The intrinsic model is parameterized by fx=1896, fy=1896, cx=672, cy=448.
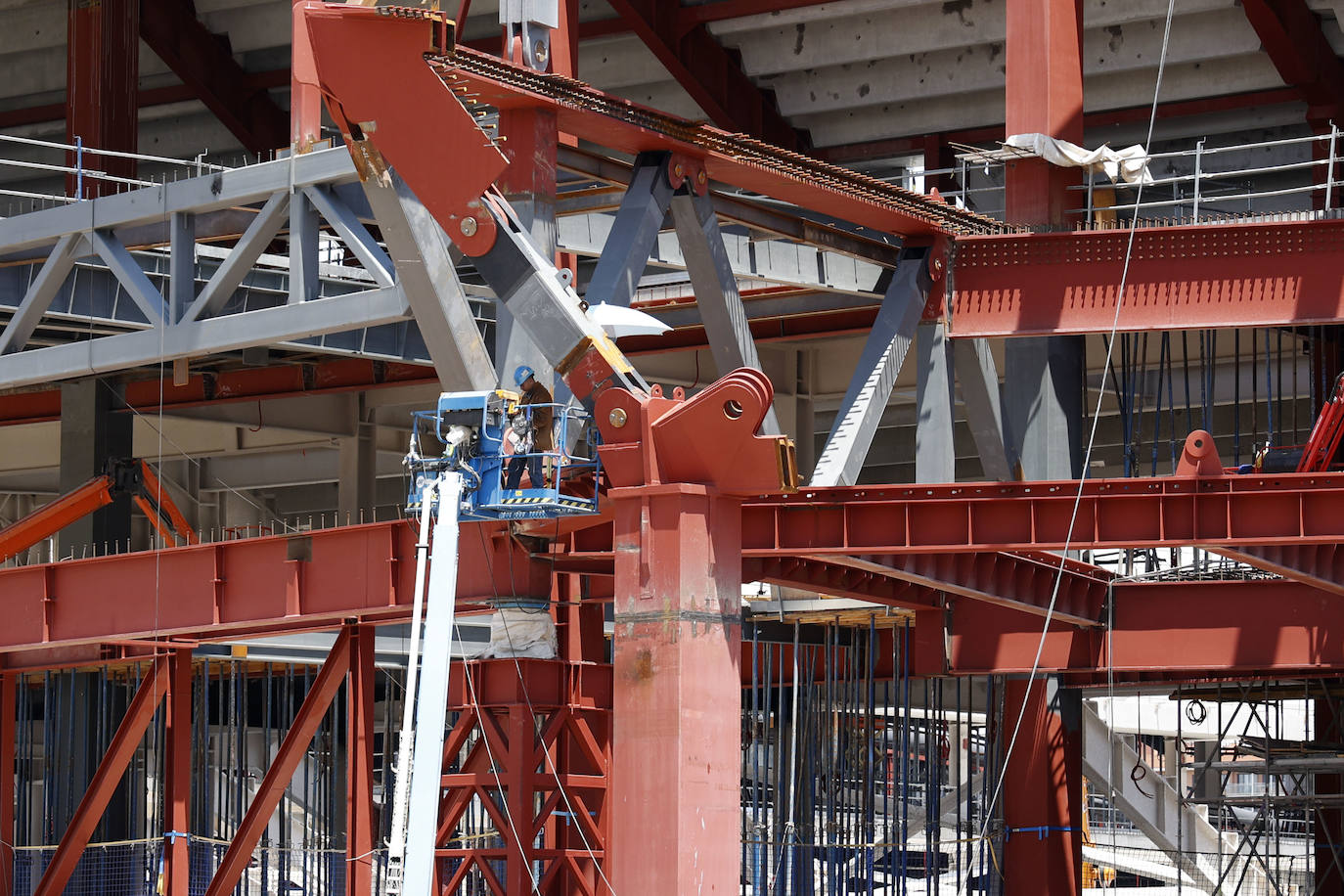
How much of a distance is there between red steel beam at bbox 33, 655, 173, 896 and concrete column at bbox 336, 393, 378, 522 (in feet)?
42.6

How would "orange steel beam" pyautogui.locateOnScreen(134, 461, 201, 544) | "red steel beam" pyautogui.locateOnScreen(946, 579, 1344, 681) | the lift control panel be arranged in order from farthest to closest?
"orange steel beam" pyautogui.locateOnScreen(134, 461, 201, 544) → "red steel beam" pyautogui.locateOnScreen(946, 579, 1344, 681) → the lift control panel

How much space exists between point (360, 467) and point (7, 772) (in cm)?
1097

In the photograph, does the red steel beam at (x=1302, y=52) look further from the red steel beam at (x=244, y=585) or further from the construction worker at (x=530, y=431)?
the construction worker at (x=530, y=431)

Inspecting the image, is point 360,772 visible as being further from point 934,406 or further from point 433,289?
point 934,406

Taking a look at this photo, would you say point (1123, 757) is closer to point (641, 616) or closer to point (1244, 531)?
point (1244, 531)

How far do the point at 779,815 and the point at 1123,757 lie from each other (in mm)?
11818

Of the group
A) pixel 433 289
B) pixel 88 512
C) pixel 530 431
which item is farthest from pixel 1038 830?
pixel 88 512

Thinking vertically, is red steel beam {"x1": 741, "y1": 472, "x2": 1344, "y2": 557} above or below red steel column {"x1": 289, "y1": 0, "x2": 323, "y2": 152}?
below

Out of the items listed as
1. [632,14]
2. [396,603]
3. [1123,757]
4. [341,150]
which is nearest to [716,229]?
[396,603]

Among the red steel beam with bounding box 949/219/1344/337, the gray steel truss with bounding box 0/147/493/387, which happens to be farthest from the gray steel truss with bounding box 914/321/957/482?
the gray steel truss with bounding box 0/147/493/387

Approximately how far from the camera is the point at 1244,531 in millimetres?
17328

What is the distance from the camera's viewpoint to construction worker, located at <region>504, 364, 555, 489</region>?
631 inches

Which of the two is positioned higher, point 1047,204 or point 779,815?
point 1047,204

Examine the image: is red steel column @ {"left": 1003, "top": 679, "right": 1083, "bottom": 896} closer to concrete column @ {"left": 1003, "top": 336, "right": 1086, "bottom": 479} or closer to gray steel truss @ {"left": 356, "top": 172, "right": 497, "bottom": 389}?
concrete column @ {"left": 1003, "top": 336, "right": 1086, "bottom": 479}
